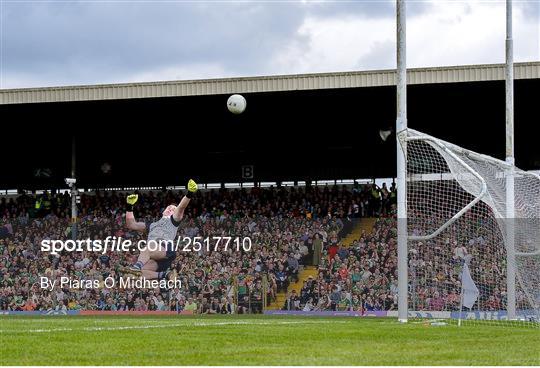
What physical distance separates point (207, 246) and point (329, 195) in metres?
8.88

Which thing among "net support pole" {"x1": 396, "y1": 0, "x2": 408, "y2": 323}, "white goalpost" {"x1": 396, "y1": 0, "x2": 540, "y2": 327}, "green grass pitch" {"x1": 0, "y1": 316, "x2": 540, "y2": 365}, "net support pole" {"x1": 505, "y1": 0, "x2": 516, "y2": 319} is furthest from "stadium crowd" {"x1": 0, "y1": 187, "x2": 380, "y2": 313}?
"green grass pitch" {"x1": 0, "y1": 316, "x2": 540, "y2": 365}

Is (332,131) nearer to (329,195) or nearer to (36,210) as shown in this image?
(329,195)

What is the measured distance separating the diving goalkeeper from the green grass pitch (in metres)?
14.5

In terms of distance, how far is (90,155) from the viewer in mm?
46312

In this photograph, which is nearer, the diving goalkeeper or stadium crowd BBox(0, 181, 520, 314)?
stadium crowd BBox(0, 181, 520, 314)

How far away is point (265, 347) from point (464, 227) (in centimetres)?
1399

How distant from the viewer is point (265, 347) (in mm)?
12172

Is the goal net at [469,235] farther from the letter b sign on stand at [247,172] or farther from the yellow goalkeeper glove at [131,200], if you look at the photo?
the letter b sign on stand at [247,172]

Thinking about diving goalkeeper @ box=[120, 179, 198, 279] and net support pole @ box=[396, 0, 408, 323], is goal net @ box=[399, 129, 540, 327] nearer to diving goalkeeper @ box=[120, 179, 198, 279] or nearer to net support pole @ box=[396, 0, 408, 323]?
net support pole @ box=[396, 0, 408, 323]

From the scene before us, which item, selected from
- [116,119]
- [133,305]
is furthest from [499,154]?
[133,305]

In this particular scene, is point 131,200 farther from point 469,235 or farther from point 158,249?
point 469,235

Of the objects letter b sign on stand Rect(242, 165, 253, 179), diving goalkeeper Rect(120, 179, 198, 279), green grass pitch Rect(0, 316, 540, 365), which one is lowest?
green grass pitch Rect(0, 316, 540, 365)

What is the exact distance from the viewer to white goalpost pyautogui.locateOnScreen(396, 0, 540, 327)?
19984mm

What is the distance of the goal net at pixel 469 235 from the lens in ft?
66.6
